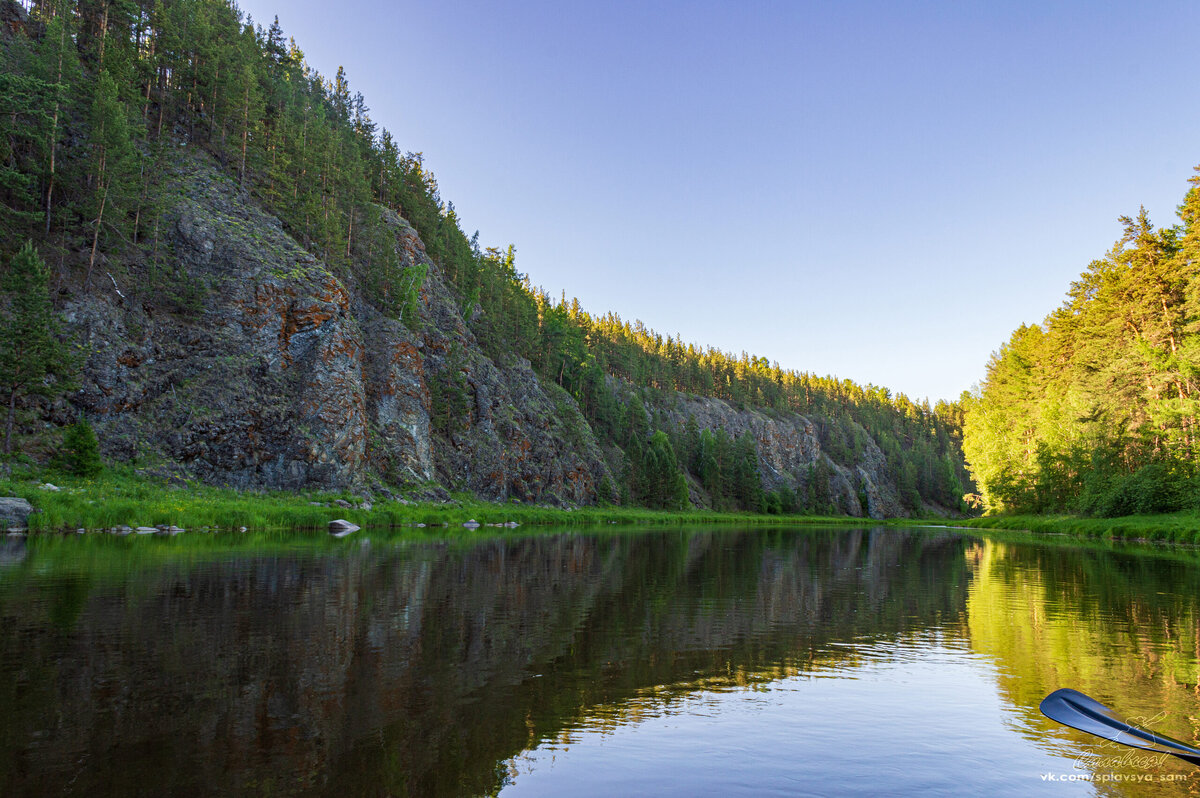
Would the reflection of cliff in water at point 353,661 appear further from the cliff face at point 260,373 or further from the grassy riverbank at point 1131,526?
the grassy riverbank at point 1131,526

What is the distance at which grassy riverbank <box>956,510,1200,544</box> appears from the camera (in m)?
44.6

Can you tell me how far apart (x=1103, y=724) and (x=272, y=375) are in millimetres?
58622

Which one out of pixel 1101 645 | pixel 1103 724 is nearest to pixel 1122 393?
pixel 1101 645

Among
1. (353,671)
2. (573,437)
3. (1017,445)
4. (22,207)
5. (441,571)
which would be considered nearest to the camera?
(353,671)

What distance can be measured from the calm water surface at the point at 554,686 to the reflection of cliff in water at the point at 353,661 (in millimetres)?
52

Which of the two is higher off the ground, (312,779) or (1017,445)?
(1017,445)

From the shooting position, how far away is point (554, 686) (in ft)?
30.9

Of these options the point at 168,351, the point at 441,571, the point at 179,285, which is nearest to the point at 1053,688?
the point at 441,571

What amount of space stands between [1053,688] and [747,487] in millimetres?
145478

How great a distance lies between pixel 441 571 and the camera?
76.0ft

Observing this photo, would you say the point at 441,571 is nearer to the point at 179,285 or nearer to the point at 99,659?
the point at 99,659

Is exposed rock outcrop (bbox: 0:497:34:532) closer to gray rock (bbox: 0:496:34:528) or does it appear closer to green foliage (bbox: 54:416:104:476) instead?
gray rock (bbox: 0:496:34:528)

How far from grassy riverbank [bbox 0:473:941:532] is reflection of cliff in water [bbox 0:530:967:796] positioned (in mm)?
15204

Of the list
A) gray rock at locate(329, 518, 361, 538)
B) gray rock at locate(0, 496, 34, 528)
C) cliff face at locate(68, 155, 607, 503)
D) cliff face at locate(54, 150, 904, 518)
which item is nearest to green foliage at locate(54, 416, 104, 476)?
cliff face at locate(54, 150, 904, 518)
